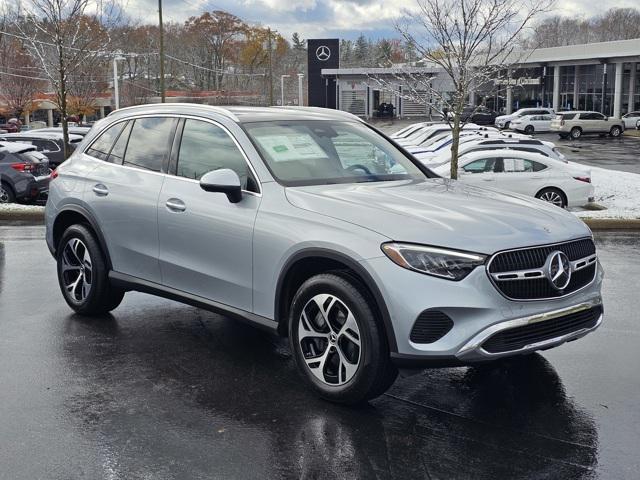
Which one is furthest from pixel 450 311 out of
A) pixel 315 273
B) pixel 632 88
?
pixel 632 88

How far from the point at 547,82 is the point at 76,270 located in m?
73.4

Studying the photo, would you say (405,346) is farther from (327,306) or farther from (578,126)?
(578,126)

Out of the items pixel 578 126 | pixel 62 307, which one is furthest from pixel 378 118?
pixel 62 307

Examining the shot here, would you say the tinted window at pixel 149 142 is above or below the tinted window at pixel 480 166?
above

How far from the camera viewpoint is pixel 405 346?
4.32 metres

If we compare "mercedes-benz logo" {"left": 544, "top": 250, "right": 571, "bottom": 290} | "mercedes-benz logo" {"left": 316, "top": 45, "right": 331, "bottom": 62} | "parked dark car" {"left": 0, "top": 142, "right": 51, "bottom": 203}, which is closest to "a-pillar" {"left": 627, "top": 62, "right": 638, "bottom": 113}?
"mercedes-benz logo" {"left": 316, "top": 45, "right": 331, "bottom": 62}

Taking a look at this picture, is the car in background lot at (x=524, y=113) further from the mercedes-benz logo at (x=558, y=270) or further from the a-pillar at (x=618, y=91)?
the mercedes-benz logo at (x=558, y=270)

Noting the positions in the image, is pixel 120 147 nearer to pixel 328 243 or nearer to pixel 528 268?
pixel 328 243

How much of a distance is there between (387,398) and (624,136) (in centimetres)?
5007

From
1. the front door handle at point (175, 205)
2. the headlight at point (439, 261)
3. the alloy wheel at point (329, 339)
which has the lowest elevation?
the alloy wheel at point (329, 339)

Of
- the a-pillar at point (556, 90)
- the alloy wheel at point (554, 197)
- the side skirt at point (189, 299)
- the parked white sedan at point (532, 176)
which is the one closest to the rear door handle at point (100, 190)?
the side skirt at point (189, 299)

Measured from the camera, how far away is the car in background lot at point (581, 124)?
1927 inches

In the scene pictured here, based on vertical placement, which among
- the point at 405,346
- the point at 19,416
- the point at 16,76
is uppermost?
the point at 16,76

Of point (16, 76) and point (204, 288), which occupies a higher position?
point (16, 76)
